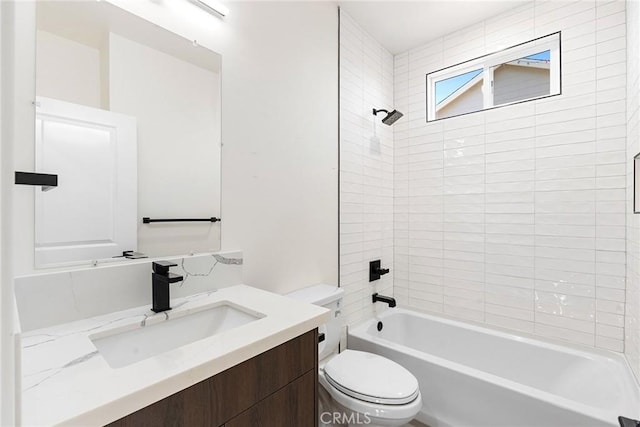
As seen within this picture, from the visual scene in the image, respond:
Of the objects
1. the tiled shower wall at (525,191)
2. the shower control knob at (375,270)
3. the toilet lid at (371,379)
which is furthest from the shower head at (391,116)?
the toilet lid at (371,379)

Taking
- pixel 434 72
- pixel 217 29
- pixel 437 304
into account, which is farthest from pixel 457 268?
pixel 217 29

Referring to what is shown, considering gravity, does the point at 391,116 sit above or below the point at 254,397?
above

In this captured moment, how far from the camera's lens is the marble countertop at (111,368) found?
0.55m

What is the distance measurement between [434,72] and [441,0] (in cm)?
58

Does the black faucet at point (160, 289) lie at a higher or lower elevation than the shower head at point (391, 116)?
lower

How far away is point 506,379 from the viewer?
1.80 meters

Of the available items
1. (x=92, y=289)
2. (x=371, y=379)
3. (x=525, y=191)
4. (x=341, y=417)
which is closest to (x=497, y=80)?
(x=525, y=191)

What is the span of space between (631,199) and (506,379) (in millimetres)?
1224

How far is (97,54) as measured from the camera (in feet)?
3.43

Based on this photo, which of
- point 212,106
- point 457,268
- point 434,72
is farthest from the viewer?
point 434,72

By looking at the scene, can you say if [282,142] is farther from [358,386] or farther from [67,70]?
[358,386]

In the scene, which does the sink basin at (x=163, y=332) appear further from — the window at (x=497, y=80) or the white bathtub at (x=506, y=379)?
the window at (x=497, y=80)

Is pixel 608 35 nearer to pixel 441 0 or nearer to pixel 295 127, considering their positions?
pixel 441 0

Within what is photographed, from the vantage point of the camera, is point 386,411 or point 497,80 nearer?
point 386,411
